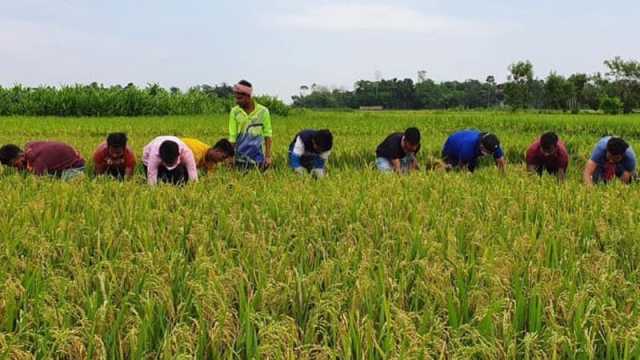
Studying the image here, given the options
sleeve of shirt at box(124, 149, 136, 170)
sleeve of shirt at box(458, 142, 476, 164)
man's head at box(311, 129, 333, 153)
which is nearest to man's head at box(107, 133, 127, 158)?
sleeve of shirt at box(124, 149, 136, 170)

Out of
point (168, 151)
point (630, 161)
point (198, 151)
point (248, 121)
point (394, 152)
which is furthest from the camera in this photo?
point (394, 152)

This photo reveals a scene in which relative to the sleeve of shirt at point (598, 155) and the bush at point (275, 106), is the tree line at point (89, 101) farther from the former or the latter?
the sleeve of shirt at point (598, 155)

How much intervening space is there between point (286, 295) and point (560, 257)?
1703 millimetres

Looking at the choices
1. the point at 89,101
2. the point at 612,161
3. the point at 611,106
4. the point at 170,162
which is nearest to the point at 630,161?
the point at 612,161

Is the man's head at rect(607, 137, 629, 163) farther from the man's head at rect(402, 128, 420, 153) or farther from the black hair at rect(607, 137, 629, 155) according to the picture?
the man's head at rect(402, 128, 420, 153)

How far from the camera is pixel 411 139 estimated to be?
7418mm

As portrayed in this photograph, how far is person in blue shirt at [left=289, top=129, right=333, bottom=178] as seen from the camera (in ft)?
23.6

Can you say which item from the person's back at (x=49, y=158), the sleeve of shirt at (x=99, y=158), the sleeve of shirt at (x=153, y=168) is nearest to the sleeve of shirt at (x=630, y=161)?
the sleeve of shirt at (x=153, y=168)

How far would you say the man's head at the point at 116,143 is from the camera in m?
6.55

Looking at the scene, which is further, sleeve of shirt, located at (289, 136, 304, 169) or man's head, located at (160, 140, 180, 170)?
sleeve of shirt, located at (289, 136, 304, 169)

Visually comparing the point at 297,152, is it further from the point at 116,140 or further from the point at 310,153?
the point at 116,140

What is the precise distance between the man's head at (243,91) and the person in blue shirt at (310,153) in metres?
0.77

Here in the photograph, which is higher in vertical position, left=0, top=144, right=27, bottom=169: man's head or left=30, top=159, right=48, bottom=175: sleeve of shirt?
left=0, top=144, right=27, bottom=169: man's head

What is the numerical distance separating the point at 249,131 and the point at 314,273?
5093 millimetres
